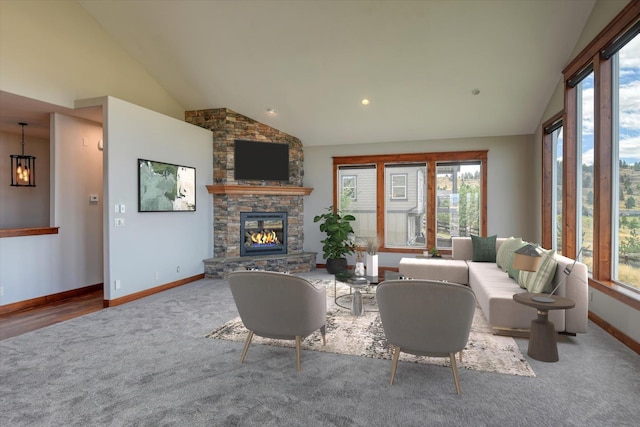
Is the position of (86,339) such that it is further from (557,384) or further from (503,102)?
(503,102)

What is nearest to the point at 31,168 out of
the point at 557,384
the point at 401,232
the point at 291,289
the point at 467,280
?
the point at 291,289

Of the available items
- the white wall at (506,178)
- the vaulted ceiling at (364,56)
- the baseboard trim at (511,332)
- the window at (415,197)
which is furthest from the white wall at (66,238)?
the baseboard trim at (511,332)

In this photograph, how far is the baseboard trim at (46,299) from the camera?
183 inches

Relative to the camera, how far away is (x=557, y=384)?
2648 mm

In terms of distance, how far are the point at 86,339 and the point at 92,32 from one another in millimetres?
4424

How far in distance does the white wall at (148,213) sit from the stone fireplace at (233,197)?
0.59 feet

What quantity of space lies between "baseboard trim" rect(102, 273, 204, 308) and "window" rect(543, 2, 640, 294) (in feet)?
19.4

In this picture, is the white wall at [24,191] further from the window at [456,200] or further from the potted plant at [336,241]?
the window at [456,200]

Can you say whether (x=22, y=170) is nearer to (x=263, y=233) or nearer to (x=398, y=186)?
(x=263, y=233)

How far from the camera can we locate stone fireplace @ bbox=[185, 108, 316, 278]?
6.75 m

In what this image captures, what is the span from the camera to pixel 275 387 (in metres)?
2.62

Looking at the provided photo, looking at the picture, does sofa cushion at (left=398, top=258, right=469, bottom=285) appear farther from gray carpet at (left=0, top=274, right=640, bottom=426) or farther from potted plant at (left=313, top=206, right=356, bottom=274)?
gray carpet at (left=0, top=274, right=640, bottom=426)

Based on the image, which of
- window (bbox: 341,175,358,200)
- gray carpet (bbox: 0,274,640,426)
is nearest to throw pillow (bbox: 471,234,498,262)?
gray carpet (bbox: 0,274,640,426)

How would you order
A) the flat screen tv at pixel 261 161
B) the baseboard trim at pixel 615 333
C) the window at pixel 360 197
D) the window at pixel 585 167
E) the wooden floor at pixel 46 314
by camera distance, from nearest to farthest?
the baseboard trim at pixel 615 333, the wooden floor at pixel 46 314, the window at pixel 585 167, the flat screen tv at pixel 261 161, the window at pixel 360 197
